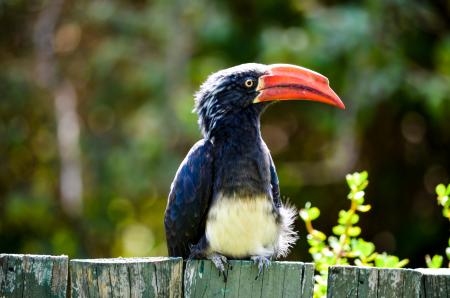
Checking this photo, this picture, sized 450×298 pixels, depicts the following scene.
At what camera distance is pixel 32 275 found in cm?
297

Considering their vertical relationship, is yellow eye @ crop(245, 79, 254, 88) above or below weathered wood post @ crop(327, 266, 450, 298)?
above

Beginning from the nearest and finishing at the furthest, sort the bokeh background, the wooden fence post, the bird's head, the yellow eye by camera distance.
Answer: the wooden fence post, the bird's head, the yellow eye, the bokeh background

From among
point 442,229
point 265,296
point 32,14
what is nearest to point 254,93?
point 265,296

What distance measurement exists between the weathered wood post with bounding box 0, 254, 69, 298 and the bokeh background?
532 centimetres

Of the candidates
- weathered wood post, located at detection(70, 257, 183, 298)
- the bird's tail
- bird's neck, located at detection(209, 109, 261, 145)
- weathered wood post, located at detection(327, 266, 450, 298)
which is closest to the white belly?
the bird's tail

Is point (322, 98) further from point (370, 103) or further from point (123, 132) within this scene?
point (123, 132)

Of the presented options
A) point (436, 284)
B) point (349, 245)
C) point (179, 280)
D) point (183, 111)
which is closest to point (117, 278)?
point (179, 280)

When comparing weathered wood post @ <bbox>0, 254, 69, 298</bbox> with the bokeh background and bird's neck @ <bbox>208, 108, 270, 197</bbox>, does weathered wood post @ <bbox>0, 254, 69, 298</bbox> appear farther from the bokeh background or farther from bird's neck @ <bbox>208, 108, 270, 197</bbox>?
the bokeh background

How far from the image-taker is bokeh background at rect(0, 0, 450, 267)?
8.31 m

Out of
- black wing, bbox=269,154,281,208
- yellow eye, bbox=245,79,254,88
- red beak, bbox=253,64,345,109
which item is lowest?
black wing, bbox=269,154,281,208

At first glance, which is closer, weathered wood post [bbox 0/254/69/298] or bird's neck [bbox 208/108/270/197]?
weathered wood post [bbox 0/254/69/298]

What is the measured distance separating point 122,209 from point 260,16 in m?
3.17

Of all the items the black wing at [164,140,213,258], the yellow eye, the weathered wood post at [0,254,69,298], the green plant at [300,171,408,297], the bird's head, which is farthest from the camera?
the yellow eye

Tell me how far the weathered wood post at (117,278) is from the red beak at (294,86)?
1.64m
